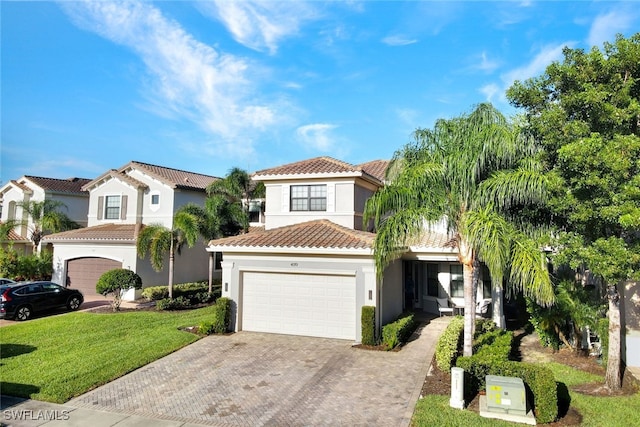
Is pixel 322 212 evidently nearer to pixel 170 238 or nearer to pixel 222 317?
pixel 222 317

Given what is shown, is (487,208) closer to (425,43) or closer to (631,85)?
(631,85)

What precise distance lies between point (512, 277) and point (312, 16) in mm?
10376

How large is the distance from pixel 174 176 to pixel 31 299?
41.0 ft

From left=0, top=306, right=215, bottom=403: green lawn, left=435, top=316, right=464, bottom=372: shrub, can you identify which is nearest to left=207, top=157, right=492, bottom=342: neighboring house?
left=0, top=306, right=215, bottom=403: green lawn

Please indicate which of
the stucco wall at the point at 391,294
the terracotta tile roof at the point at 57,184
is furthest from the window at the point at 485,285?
the terracotta tile roof at the point at 57,184

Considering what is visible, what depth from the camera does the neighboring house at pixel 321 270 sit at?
44.7 feet

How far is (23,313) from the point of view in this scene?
17.8 metres

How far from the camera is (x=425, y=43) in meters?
14.3

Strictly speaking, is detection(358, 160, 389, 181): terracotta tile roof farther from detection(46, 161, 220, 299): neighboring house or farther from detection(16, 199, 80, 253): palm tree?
detection(16, 199, 80, 253): palm tree

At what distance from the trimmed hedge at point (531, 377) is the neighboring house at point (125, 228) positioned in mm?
19274

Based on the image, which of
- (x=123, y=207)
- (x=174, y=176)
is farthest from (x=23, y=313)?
(x=174, y=176)

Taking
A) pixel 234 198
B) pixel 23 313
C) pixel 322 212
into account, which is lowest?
pixel 23 313

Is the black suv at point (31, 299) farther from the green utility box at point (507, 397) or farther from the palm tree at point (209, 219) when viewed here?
the green utility box at point (507, 397)

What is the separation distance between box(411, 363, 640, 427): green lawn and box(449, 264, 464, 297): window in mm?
8163
